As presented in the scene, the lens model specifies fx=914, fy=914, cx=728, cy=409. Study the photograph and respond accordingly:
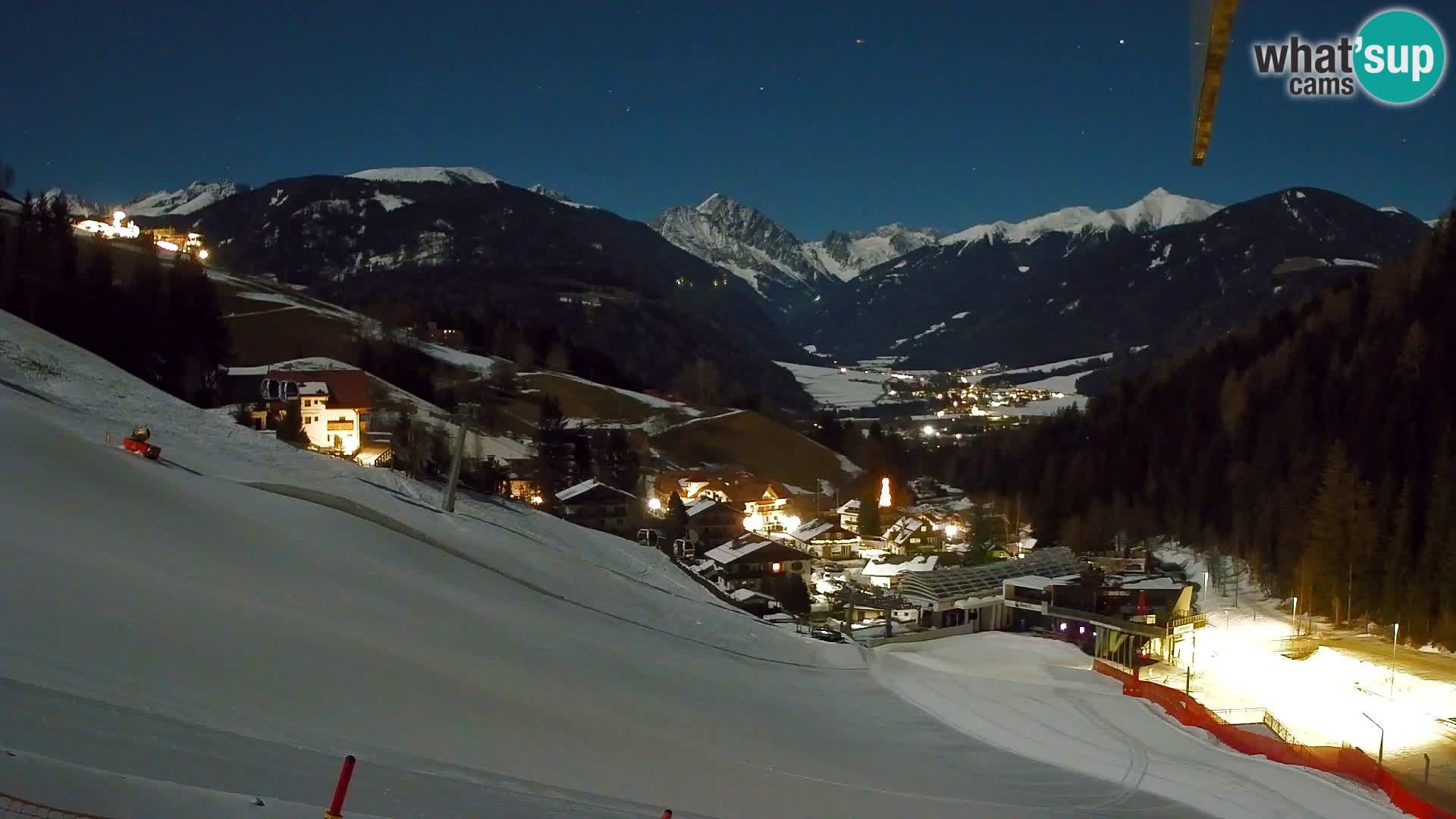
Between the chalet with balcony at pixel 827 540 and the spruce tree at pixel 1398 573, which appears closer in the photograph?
the spruce tree at pixel 1398 573

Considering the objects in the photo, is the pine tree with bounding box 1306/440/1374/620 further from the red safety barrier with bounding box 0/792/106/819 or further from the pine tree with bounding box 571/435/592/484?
the pine tree with bounding box 571/435/592/484

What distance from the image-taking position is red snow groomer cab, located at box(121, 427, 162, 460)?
14109 millimetres

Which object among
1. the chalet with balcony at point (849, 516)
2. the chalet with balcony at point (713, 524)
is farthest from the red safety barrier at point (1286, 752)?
the chalet with balcony at point (849, 516)

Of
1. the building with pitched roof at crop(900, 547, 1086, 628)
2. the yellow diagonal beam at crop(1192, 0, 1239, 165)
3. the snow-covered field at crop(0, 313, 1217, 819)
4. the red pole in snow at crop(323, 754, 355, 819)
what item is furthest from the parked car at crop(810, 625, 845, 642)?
the red pole in snow at crop(323, 754, 355, 819)

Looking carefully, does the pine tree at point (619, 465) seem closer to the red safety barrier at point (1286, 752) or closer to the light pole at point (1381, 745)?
the light pole at point (1381, 745)

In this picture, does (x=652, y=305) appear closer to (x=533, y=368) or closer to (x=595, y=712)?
(x=533, y=368)

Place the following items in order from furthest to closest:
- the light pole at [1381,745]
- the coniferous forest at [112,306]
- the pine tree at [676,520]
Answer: the pine tree at [676,520], the coniferous forest at [112,306], the light pole at [1381,745]

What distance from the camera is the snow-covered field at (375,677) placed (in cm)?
555

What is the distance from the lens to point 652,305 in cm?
16862

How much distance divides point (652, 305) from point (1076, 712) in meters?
158

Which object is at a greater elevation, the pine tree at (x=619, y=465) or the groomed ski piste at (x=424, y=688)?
the pine tree at (x=619, y=465)

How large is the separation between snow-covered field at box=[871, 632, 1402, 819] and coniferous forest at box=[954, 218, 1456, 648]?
21926 mm

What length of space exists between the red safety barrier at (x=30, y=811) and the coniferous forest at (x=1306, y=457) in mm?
36559

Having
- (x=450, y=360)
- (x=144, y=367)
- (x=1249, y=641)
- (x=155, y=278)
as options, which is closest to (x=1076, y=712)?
(x=1249, y=641)
